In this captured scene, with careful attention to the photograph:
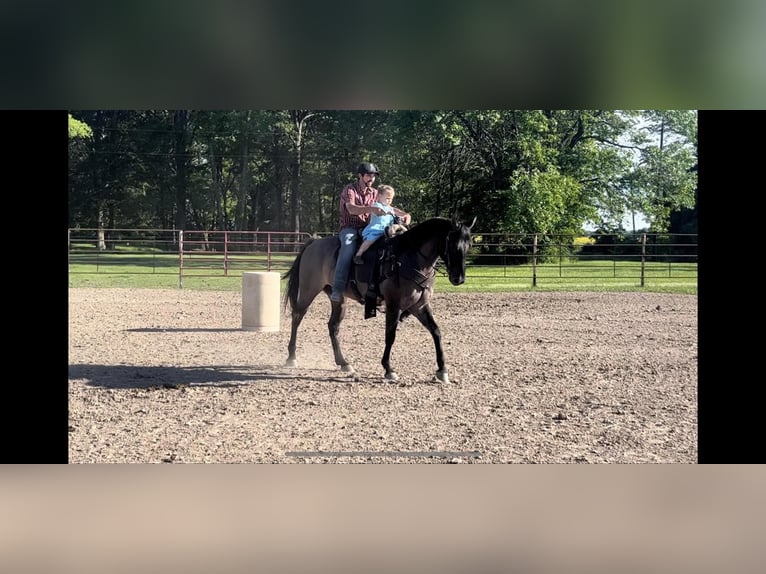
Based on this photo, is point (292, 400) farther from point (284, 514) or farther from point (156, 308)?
point (156, 308)

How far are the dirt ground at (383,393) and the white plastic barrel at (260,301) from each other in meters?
0.19

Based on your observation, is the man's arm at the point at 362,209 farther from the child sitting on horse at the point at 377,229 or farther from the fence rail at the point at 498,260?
the fence rail at the point at 498,260

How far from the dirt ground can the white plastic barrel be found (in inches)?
7.6

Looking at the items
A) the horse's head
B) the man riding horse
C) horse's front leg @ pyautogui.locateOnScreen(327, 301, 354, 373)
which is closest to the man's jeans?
the man riding horse

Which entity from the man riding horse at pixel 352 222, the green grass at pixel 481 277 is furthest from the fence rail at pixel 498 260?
the man riding horse at pixel 352 222

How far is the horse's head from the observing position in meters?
6.73

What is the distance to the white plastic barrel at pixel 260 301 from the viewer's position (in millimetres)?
10461

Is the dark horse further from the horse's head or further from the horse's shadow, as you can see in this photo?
the horse's shadow

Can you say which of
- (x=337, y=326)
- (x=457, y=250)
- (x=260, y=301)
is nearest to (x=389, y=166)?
(x=260, y=301)

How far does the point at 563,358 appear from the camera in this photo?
8.81m

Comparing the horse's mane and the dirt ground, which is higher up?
the horse's mane
